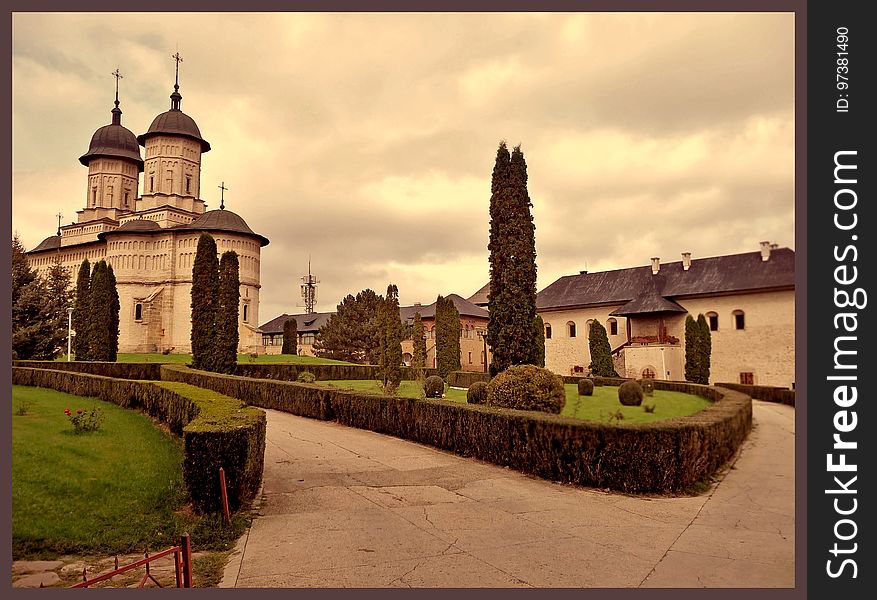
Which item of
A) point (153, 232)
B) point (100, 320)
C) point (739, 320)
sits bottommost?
point (100, 320)

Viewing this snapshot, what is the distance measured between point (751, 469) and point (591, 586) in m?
7.15

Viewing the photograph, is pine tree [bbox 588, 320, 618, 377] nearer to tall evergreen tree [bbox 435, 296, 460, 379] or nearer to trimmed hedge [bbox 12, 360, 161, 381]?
tall evergreen tree [bbox 435, 296, 460, 379]

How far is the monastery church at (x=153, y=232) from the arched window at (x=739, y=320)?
3729 cm

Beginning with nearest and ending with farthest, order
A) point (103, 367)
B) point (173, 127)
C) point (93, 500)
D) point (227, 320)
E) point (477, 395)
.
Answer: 1. point (93, 500)
2. point (477, 395)
3. point (103, 367)
4. point (227, 320)
5. point (173, 127)

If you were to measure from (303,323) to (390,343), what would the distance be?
172 ft

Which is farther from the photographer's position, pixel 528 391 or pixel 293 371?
pixel 293 371

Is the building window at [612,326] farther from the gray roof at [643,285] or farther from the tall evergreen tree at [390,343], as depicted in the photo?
the tall evergreen tree at [390,343]

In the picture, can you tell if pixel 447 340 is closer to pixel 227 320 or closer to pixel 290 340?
pixel 227 320

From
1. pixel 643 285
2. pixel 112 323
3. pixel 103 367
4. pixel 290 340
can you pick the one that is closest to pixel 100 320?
pixel 112 323

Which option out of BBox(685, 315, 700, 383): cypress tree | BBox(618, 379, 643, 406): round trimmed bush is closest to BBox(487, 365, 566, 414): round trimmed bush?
BBox(618, 379, 643, 406): round trimmed bush

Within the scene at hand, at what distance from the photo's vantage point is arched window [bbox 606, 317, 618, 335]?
44.4 meters

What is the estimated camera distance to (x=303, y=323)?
75.3 metres

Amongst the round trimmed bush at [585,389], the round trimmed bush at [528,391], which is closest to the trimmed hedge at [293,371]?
the round trimmed bush at [585,389]
